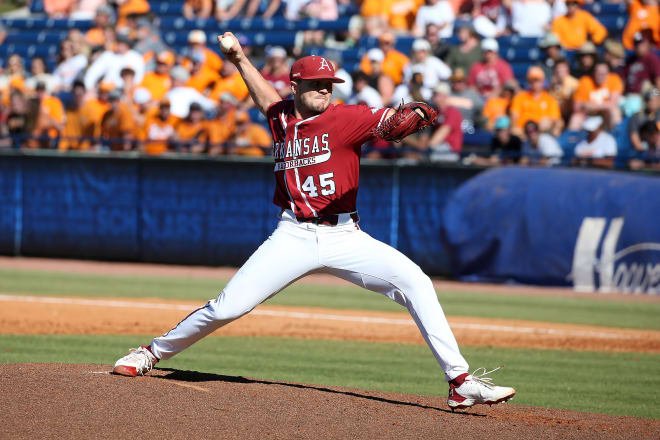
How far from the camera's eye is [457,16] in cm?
2005

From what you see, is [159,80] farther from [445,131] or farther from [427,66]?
[445,131]

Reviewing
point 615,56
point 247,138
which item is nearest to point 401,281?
point 247,138

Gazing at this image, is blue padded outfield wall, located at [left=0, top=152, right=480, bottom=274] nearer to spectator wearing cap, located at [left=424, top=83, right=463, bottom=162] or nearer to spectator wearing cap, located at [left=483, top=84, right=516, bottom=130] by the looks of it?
spectator wearing cap, located at [left=424, top=83, right=463, bottom=162]

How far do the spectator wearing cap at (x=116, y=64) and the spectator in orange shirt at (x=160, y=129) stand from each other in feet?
8.12

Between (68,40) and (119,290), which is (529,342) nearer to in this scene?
(119,290)

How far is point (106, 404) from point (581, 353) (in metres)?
5.46

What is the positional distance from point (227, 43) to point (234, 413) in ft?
7.37

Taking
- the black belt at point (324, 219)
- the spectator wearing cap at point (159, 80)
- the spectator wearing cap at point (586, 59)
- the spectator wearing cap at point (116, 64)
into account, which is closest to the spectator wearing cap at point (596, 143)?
the spectator wearing cap at point (586, 59)

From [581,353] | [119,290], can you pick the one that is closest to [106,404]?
[581,353]

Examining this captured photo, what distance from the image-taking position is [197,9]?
23.2 metres

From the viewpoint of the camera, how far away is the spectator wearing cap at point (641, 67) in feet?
52.9

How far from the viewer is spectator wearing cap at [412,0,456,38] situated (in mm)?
19266

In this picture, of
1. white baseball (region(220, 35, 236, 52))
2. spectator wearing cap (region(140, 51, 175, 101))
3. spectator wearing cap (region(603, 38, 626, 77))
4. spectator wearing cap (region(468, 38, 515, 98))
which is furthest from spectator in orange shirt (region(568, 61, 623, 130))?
white baseball (region(220, 35, 236, 52))

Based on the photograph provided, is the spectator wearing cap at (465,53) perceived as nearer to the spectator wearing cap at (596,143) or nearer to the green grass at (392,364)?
the spectator wearing cap at (596,143)
